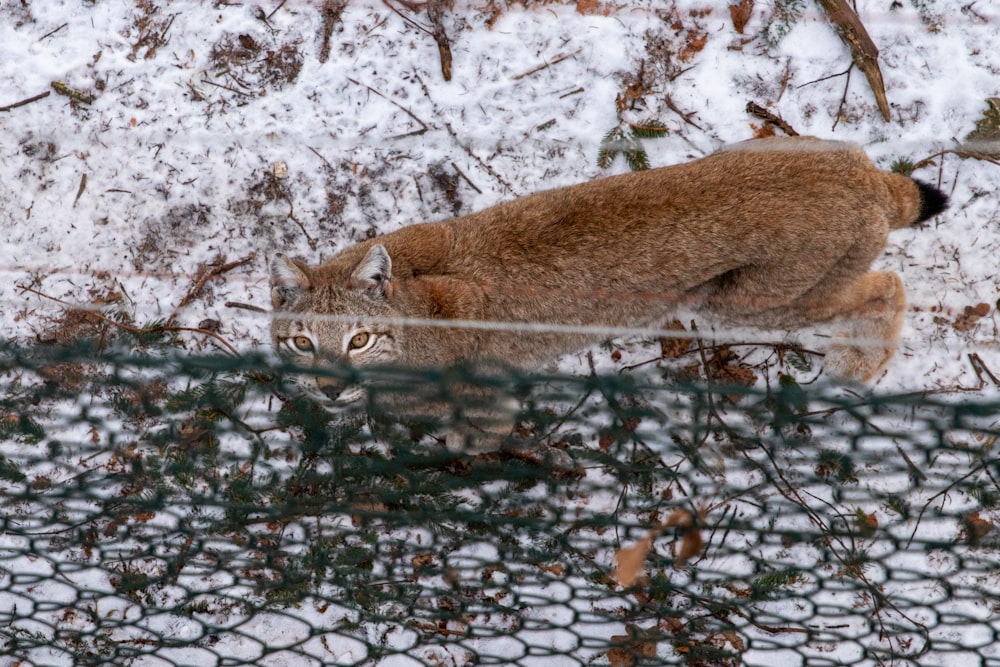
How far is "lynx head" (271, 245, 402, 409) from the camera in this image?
382 centimetres

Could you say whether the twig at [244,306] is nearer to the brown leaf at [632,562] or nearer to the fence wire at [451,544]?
the fence wire at [451,544]

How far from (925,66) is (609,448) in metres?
2.86

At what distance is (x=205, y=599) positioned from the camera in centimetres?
454

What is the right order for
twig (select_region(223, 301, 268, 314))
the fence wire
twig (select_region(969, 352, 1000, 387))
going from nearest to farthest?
the fence wire, twig (select_region(969, 352, 1000, 387)), twig (select_region(223, 301, 268, 314))

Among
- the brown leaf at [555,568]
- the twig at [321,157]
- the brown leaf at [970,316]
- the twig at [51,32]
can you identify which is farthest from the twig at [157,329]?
the brown leaf at [970,316]

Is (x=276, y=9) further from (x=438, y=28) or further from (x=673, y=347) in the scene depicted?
(x=673, y=347)

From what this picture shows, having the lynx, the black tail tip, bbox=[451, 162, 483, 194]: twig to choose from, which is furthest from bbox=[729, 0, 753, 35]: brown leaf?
bbox=[451, 162, 483, 194]: twig

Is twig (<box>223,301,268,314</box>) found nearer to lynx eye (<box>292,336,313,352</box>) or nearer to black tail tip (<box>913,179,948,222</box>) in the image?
lynx eye (<box>292,336,313,352</box>)

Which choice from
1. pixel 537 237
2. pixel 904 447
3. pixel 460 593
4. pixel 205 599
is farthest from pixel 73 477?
pixel 904 447

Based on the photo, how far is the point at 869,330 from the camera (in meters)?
4.60

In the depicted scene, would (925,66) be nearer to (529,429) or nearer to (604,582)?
(529,429)

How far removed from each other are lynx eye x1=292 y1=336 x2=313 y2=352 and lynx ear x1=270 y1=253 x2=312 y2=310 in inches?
8.1

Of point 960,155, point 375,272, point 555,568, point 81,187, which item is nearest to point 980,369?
point 960,155

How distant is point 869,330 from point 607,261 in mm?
1705
